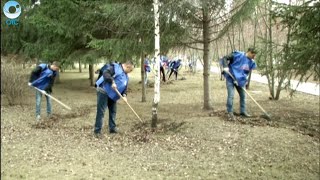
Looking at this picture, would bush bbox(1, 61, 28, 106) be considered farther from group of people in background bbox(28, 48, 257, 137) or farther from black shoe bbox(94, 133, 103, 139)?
black shoe bbox(94, 133, 103, 139)

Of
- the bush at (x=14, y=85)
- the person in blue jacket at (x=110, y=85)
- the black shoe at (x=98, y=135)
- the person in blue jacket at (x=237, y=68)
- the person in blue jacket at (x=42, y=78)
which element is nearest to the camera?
the person in blue jacket at (x=110, y=85)

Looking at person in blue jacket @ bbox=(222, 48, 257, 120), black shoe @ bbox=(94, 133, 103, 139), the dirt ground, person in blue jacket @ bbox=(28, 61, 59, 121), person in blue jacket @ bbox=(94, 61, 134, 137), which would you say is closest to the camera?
the dirt ground

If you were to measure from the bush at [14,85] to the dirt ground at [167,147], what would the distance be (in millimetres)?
975

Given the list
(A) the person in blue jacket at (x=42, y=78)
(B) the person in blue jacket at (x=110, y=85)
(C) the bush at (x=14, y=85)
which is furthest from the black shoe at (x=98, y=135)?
(C) the bush at (x=14, y=85)

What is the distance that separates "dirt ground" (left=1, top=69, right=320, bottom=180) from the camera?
16.7 ft

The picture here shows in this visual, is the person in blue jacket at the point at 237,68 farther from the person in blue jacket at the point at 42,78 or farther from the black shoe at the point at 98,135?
the person in blue jacket at the point at 42,78

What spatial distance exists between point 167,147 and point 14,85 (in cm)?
604

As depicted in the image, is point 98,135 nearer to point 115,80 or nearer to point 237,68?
point 115,80

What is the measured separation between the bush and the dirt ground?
975 mm

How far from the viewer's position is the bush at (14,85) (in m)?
10.1

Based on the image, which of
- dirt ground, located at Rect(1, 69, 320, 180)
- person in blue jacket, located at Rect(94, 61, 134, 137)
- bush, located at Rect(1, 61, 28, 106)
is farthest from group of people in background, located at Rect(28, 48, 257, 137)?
bush, located at Rect(1, 61, 28, 106)

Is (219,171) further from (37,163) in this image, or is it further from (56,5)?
(56,5)

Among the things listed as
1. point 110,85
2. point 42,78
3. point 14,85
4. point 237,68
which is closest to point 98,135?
point 110,85

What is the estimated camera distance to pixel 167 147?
6344 mm
